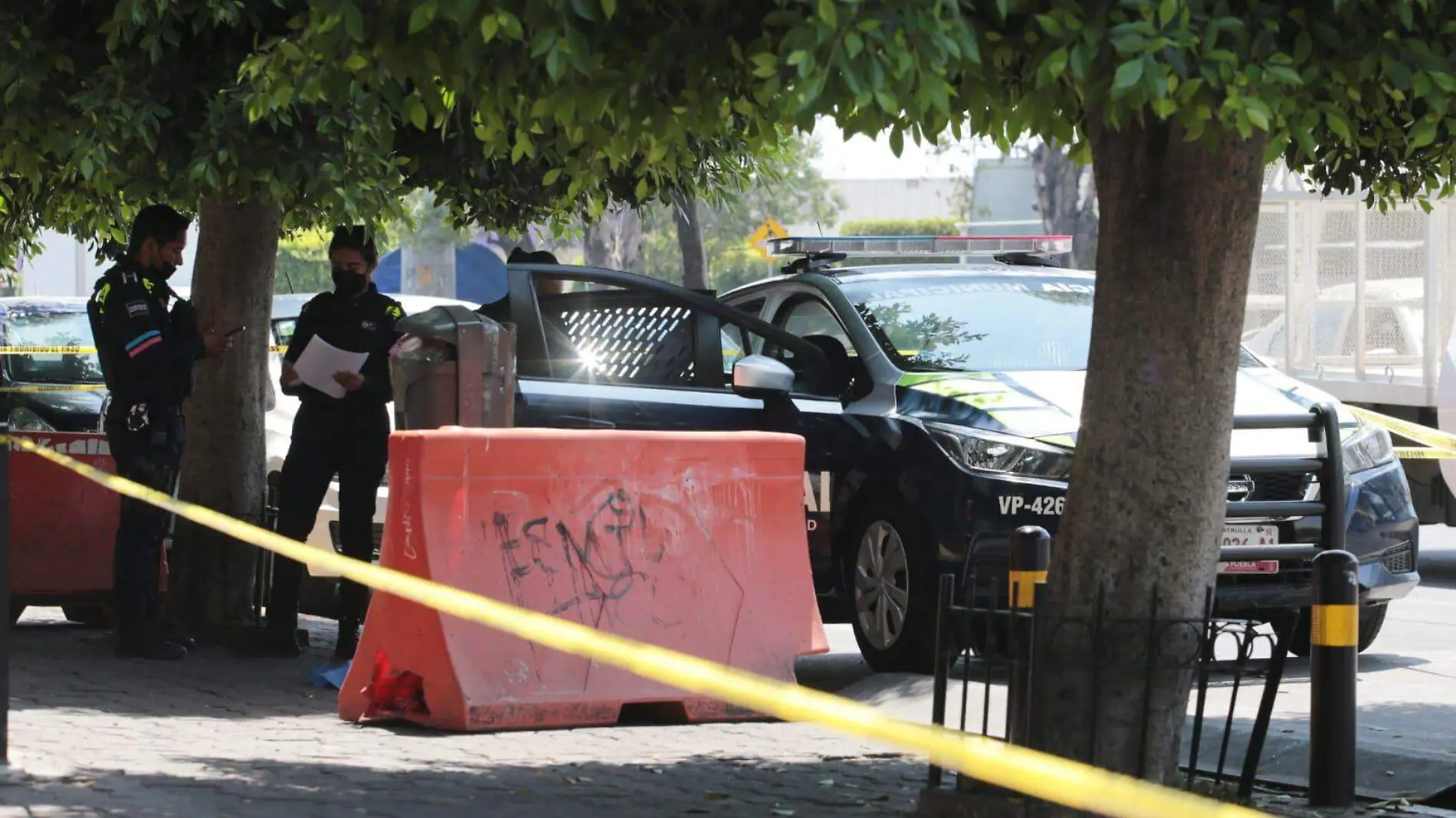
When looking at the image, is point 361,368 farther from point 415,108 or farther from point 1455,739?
point 1455,739

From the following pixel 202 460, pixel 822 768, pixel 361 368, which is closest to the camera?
pixel 822 768

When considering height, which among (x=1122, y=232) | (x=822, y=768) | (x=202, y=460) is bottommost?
(x=822, y=768)

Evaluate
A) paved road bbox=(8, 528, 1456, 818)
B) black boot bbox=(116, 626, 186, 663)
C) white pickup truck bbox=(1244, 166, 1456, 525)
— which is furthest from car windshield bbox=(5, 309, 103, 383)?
white pickup truck bbox=(1244, 166, 1456, 525)

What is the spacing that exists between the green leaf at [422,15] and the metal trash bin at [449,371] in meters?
3.66

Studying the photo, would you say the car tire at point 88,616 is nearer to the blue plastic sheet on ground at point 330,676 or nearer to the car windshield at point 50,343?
the blue plastic sheet on ground at point 330,676

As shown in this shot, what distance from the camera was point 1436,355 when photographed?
14.8 m

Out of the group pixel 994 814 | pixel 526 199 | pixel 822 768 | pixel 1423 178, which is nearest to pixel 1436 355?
pixel 526 199

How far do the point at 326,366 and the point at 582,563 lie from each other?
6.74ft

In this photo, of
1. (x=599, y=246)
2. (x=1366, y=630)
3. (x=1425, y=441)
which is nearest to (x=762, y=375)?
(x=1366, y=630)

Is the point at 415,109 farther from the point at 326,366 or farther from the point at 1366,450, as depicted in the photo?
the point at 1366,450

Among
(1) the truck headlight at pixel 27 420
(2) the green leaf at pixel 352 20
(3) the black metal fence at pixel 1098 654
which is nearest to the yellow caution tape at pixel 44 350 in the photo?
(1) the truck headlight at pixel 27 420

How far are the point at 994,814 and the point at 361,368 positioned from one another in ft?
14.0

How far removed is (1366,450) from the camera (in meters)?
9.61

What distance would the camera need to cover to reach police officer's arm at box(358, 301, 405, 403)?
9352mm
